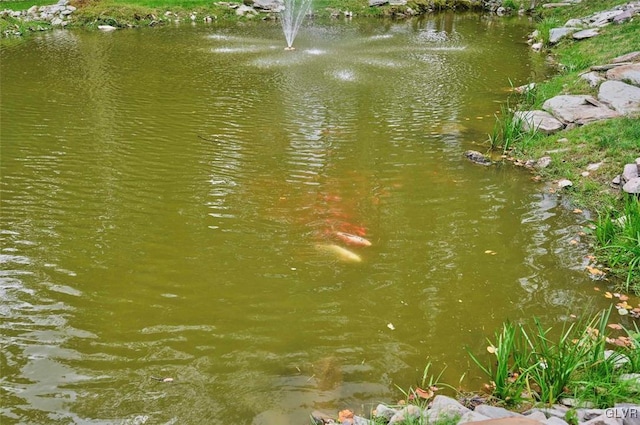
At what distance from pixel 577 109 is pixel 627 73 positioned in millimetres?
1980

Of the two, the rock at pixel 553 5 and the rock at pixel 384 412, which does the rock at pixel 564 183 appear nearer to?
the rock at pixel 384 412

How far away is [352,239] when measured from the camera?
7.16 meters

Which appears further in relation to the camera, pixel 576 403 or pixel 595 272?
pixel 595 272

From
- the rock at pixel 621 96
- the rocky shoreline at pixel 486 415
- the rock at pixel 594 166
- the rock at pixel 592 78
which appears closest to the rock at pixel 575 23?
the rock at pixel 592 78

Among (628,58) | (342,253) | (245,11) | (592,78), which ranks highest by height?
(245,11)

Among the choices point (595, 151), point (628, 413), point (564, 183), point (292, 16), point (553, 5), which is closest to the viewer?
point (628, 413)

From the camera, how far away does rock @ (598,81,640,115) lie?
1092 centimetres

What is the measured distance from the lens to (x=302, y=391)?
4711 millimetres

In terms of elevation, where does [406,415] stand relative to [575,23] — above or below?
below

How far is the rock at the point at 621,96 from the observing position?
10.9 m

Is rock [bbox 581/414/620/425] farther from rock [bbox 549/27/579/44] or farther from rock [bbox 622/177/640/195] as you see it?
rock [bbox 549/27/579/44]

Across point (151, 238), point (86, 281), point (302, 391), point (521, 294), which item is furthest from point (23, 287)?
point (521, 294)

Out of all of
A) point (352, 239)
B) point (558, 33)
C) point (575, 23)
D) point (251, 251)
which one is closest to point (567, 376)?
point (352, 239)

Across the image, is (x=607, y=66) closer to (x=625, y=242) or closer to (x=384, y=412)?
(x=625, y=242)
